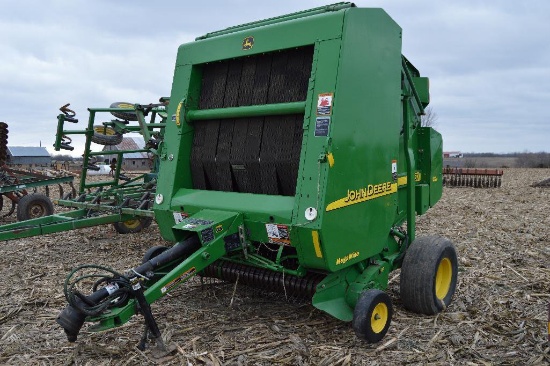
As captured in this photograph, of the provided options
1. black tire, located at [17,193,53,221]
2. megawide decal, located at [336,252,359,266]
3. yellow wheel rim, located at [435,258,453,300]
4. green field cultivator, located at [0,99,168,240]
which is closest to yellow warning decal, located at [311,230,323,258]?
megawide decal, located at [336,252,359,266]

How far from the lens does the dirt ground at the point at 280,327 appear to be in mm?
3824

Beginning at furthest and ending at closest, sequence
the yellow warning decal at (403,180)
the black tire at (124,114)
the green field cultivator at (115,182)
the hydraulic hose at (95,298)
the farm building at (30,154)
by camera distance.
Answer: the farm building at (30,154) → the black tire at (124,114) → the green field cultivator at (115,182) → the yellow warning decal at (403,180) → the hydraulic hose at (95,298)

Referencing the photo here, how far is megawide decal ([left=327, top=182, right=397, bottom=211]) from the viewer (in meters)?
3.95

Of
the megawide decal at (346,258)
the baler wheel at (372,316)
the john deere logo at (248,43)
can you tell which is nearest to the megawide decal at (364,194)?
the megawide decal at (346,258)

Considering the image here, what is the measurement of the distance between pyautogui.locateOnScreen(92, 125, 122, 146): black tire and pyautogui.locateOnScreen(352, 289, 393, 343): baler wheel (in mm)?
7012

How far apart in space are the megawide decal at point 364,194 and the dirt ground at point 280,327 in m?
1.17

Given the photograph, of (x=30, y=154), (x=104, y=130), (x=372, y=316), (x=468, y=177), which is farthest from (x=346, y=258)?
(x=30, y=154)

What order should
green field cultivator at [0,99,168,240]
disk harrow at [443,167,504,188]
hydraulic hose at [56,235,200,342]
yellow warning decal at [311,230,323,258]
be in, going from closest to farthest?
hydraulic hose at [56,235,200,342], yellow warning decal at [311,230,323,258], green field cultivator at [0,99,168,240], disk harrow at [443,167,504,188]

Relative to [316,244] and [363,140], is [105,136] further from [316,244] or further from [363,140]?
[316,244]

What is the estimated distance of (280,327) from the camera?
4.42 metres

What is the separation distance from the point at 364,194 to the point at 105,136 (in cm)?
683

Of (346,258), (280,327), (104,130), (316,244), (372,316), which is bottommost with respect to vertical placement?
(280,327)

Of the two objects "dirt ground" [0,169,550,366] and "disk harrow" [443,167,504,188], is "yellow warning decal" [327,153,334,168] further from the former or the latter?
"disk harrow" [443,167,504,188]

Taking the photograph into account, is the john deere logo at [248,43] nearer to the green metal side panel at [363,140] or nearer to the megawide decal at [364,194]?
the green metal side panel at [363,140]
